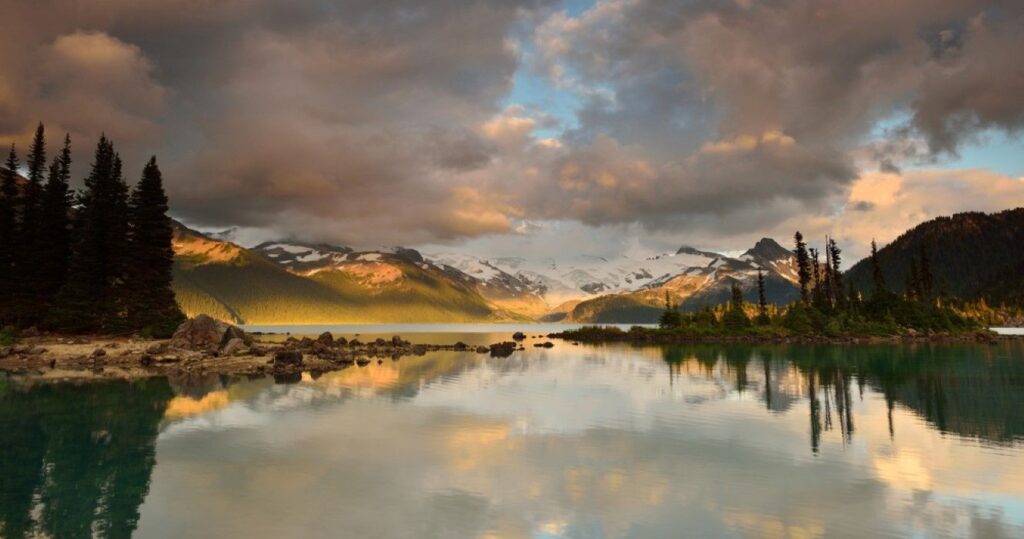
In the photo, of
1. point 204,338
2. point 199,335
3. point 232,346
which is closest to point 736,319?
point 232,346

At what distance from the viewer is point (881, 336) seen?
128500 mm

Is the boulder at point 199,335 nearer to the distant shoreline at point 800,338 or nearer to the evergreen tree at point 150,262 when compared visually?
the evergreen tree at point 150,262

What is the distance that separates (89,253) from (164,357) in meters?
25.2

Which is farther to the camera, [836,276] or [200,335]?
[836,276]

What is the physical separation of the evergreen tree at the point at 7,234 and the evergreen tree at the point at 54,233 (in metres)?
3.57

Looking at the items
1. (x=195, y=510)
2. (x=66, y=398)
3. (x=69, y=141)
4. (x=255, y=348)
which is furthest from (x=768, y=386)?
(x=69, y=141)

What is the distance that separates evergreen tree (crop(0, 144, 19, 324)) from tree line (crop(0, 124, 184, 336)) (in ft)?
0.33

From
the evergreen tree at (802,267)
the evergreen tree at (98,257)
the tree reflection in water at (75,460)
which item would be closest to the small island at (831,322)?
the evergreen tree at (802,267)

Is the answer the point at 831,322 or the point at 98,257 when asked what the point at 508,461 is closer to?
the point at 98,257

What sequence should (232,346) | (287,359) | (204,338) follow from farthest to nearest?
(204,338), (232,346), (287,359)

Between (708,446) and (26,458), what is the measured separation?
28.0 m

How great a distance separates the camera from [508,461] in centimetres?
2402

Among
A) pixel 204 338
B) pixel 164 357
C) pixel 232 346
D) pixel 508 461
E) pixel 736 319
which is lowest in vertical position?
pixel 508 461

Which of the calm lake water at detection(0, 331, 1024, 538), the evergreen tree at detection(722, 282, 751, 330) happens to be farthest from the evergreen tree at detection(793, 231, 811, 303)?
the calm lake water at detection(0, 331, 1024, 538)
